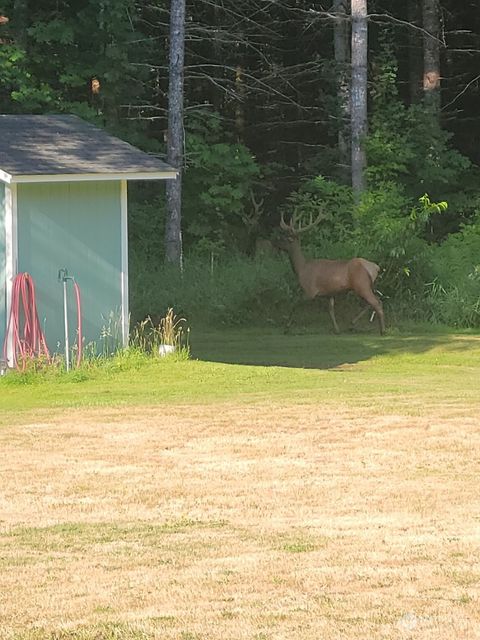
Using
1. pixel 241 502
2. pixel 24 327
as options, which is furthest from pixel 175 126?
pixel 241 502

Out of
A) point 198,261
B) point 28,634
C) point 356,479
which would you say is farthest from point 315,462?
point 198,261

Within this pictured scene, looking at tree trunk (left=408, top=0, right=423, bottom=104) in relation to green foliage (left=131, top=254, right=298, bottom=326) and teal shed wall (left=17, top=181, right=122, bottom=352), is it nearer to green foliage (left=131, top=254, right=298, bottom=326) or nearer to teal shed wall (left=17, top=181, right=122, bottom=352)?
green foliage (left=131, top=254, right=298, bottom=326)

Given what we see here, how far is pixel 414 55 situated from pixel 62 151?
1946cm

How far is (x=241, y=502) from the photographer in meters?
10.4

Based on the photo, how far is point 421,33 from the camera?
111 ft

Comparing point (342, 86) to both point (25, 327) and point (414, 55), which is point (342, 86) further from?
point (25, 327)

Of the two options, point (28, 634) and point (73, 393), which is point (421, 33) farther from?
point (28, 634)

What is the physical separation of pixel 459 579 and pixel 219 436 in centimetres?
608

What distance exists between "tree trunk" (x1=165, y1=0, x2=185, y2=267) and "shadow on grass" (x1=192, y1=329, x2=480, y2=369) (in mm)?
5229

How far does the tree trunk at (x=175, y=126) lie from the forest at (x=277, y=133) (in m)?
0.40

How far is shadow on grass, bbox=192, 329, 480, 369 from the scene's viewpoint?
1995cm

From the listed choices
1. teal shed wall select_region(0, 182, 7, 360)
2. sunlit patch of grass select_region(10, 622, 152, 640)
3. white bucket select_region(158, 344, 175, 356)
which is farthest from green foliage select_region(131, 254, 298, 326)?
sunlit patch of grass select_region(10, 622, 152, 640)

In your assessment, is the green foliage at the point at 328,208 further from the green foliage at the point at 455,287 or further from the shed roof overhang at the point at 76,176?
the shed roof overhang at the point at 76,176

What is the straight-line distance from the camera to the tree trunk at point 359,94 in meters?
28.5
